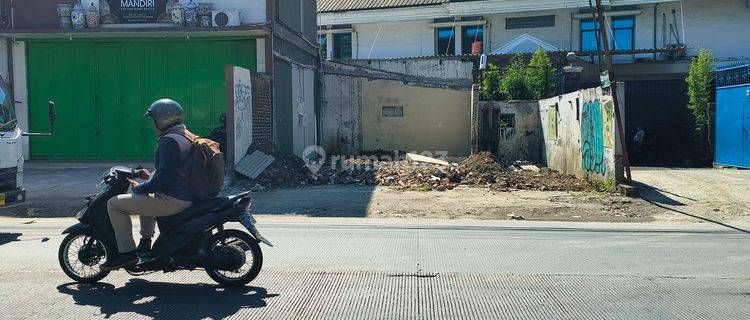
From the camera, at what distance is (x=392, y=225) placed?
995cm

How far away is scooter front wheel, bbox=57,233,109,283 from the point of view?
6.11 m

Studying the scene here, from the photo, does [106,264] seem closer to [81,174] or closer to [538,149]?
[81,174]

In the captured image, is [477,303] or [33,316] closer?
[33,316]

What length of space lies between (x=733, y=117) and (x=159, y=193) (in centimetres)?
1577

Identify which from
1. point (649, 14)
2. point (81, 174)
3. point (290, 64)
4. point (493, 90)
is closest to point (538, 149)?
point (493, 90)

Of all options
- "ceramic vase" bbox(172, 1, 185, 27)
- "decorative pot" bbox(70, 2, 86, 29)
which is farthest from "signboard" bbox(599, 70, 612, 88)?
"decorative pot" bbox(70, 2, 86, 29)

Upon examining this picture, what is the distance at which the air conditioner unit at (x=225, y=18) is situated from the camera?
15.8m

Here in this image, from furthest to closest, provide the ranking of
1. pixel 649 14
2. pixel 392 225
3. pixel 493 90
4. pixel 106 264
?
pixel 649 14 → pixel 493 90 → pixel 392 225 → pixel 106 264

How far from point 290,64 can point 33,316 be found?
13587 millimetres

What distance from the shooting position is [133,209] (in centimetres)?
584

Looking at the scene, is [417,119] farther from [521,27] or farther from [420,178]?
[521,27]

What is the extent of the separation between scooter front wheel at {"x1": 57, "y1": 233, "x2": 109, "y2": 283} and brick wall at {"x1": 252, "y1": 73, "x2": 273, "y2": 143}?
8.87m

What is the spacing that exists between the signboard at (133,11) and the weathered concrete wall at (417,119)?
860 cm

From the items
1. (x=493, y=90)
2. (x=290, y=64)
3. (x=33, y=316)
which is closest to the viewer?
(x=33, y=316)
